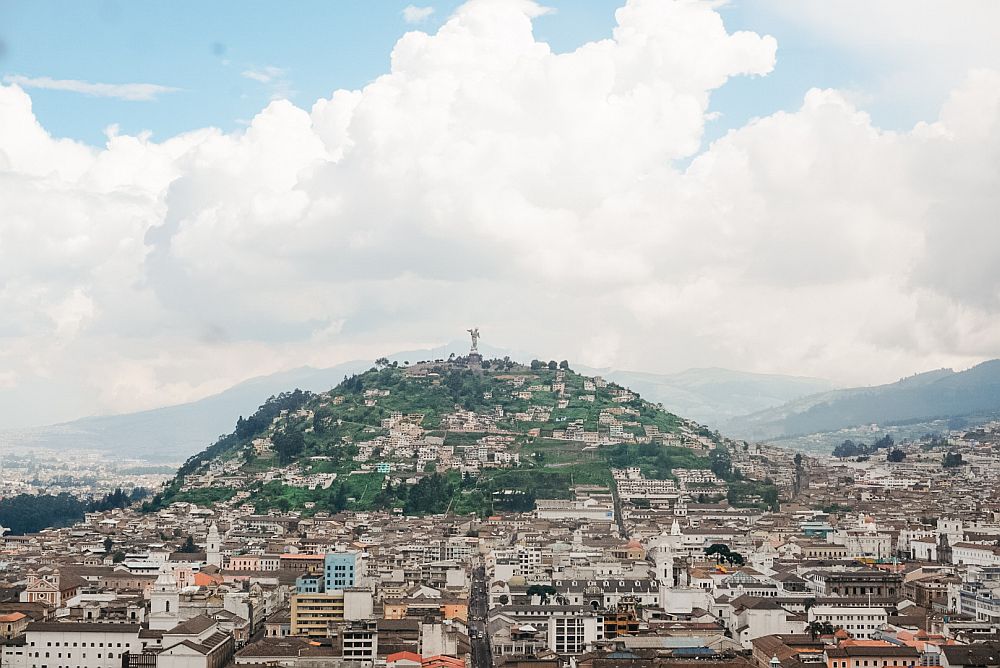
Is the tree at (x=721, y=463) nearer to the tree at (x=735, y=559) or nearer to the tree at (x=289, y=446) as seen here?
the tree at (x=289, y=446)

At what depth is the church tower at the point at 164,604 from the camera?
42812 millimetres

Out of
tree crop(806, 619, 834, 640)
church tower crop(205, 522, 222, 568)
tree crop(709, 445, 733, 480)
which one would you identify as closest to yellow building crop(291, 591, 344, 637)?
church tower crop(205, 522, 222, 568)

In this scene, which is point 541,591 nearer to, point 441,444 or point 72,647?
point 72,647

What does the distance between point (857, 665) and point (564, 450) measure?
50892mm

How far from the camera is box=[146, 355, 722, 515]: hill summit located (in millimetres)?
78812

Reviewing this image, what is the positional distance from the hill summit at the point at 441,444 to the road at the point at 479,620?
17.5m

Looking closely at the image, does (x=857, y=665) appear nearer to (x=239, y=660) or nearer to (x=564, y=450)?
(x=239, y=660)

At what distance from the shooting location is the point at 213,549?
59.4 metres

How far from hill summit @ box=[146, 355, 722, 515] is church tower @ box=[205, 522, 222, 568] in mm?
15487

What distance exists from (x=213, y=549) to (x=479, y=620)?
16.1 m

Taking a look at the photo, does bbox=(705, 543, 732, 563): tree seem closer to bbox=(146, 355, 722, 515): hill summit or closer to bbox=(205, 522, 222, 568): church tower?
bbox=(146, 355, 722, 515): hill summit

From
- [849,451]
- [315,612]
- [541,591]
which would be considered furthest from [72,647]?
[849,451]

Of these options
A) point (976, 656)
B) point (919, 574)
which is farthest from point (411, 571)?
point (976, 656)

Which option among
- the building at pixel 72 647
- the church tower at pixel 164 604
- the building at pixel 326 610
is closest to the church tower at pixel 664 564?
the building at pixel 326 610
